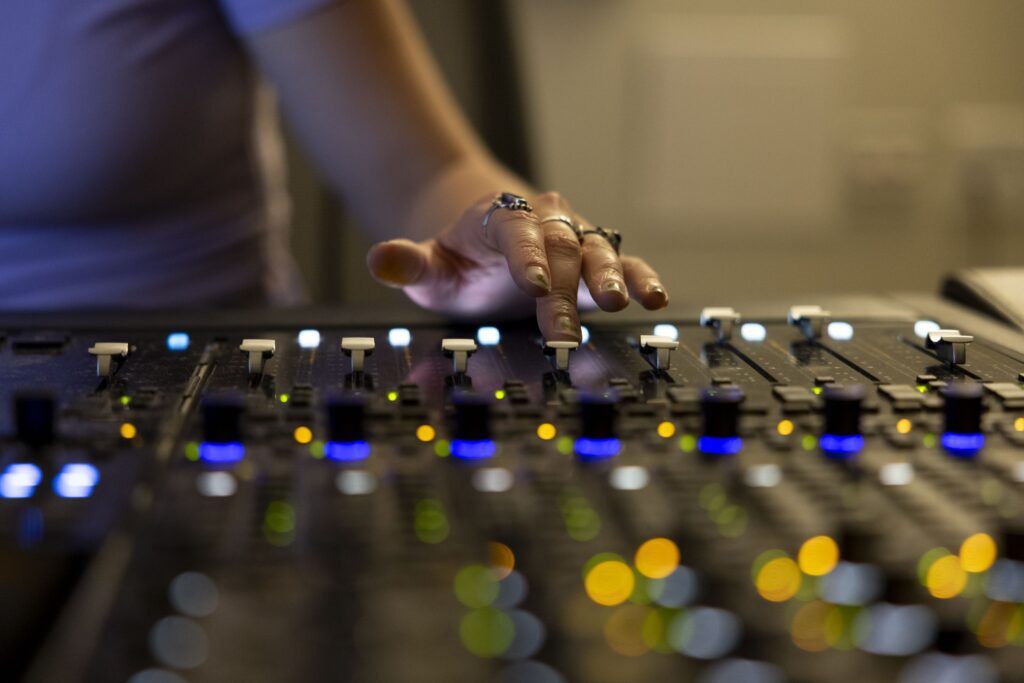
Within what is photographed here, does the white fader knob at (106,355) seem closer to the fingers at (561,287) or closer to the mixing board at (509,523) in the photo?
the mixing board at (509,523)

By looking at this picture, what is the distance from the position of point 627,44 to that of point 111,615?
2046 mm

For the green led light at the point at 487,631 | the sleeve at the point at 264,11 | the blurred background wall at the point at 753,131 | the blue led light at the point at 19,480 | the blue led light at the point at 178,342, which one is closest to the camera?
the green led light at the point at 487,631

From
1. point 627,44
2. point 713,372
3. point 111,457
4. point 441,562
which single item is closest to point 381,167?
point 713,372

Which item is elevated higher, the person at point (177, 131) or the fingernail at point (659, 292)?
the person at point (177, 131)

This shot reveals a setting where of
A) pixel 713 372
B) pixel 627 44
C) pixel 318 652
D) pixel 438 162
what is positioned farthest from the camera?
pixel 627 44

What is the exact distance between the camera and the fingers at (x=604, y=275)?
2.62 ft

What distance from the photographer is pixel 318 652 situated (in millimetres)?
388

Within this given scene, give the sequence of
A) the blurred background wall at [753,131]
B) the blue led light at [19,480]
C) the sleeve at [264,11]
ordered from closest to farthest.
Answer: the blue led light at [19,480] < the sleeve at [264,11] < the blurred background wall at [753,131]

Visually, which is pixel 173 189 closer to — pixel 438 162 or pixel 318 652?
pixel 438 162

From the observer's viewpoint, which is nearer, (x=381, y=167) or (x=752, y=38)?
(x=381, y=167)

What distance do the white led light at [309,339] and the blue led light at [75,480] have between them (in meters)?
0.30

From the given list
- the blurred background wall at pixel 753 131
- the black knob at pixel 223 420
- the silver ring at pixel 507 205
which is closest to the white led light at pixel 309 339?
the silver ring at pixel 507 205

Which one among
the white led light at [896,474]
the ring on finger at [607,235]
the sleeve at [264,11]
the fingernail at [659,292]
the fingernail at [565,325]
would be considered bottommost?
the white led light at [896,474]

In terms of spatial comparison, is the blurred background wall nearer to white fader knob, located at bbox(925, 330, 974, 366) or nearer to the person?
the person
